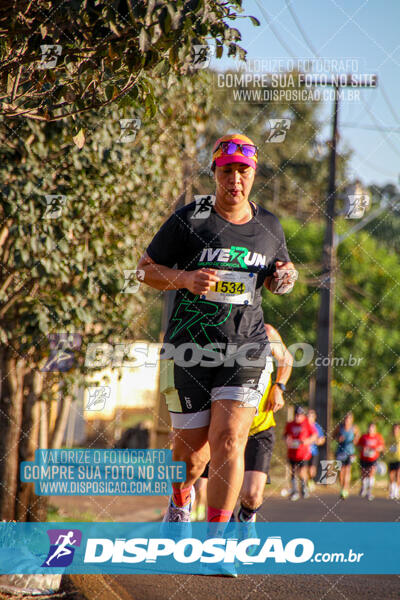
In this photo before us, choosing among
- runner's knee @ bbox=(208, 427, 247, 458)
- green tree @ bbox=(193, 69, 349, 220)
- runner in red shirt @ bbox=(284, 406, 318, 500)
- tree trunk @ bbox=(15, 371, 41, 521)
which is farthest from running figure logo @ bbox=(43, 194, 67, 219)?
green tree @ bbox=(193, 69, 349, 220)

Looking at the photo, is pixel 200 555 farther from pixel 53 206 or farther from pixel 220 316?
pixel 53 206

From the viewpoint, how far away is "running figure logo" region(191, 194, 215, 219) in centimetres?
434

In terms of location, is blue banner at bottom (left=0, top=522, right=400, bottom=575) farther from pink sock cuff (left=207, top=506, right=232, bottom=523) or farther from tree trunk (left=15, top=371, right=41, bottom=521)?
tree trunk (left=15, top=371, right=41, bottom=521)

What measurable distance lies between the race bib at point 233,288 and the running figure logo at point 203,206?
376mm

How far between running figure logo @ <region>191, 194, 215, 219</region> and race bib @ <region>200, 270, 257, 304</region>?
1.23 feet

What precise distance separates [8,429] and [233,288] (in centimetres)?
497

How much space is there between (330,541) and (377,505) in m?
9.81

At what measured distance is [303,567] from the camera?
4.42 metres

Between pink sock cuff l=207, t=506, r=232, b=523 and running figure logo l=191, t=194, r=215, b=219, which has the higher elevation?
running figure logo l=191, t=194, r=215, b=219

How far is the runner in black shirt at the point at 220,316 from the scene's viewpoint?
4.08 meters

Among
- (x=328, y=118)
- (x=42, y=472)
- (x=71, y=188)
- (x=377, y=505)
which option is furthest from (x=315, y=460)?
(x=71, y=188)

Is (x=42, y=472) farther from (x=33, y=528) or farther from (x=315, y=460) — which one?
(x=315, y=460)

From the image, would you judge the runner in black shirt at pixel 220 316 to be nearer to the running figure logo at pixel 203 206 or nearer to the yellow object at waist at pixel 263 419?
the running figure logo at pixel 203 206

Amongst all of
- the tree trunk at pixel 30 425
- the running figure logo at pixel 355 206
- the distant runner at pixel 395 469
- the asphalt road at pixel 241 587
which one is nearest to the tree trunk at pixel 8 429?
the tree trunk at pixel 30 425
